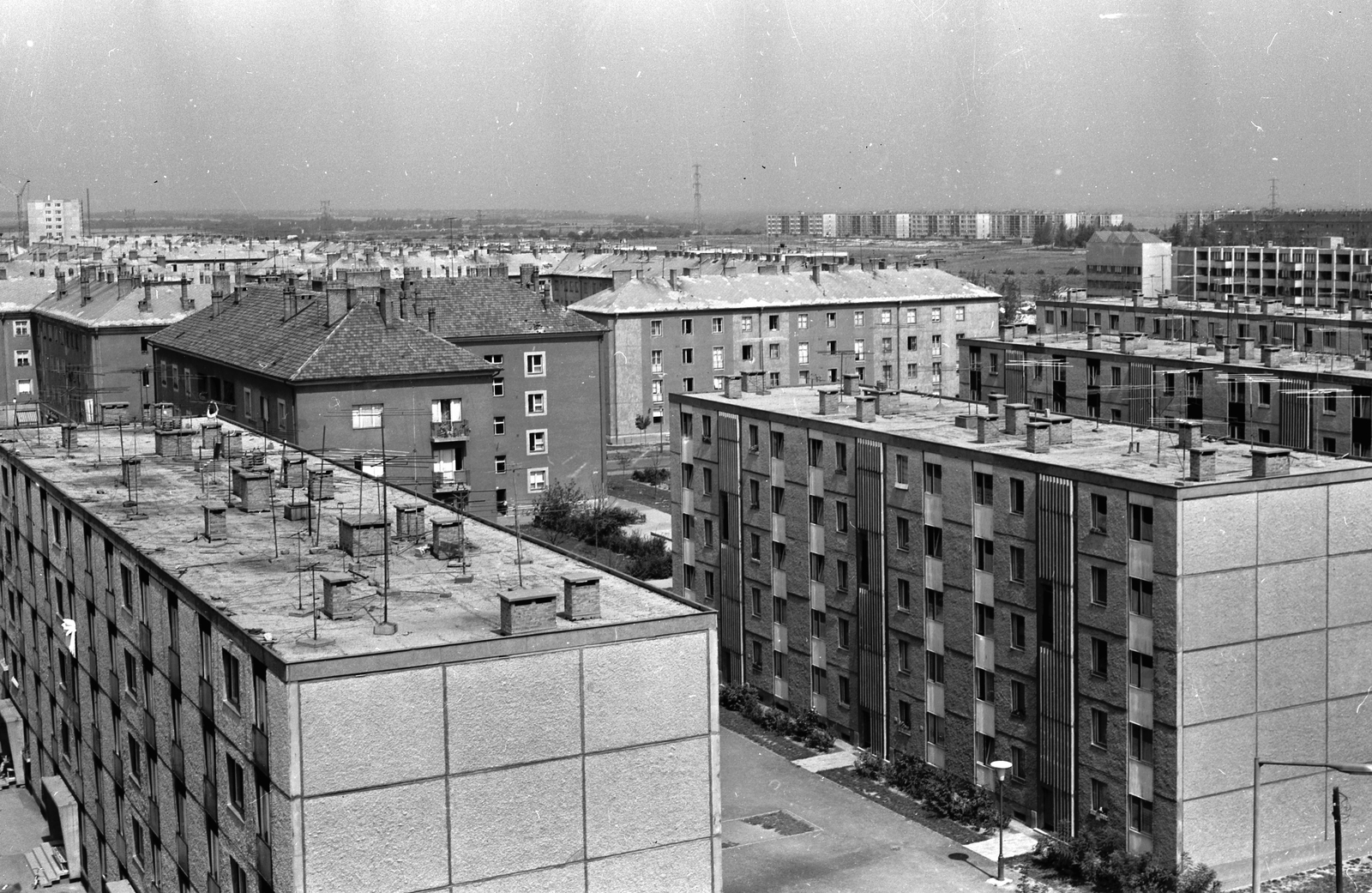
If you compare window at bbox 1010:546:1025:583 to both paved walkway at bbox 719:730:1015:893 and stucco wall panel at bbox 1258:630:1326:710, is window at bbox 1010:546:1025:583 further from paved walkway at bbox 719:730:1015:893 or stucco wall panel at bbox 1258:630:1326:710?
paved walkway at bbox 719:730:1015:893

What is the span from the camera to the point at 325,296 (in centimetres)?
5819

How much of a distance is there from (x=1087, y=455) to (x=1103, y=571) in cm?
382

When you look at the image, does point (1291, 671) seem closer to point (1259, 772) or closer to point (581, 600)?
point (1259, 772)

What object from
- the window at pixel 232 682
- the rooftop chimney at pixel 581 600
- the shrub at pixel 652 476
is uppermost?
the rooftop chimney at pixel 581 600

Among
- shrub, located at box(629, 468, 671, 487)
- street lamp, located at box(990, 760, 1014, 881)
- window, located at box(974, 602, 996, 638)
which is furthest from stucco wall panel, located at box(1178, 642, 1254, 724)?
shrub, located at box(629, 468, 671, 487)

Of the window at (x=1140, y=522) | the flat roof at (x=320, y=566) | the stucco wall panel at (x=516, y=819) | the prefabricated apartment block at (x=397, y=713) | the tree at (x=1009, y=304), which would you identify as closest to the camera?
the prefabricated apartment block at (x=397, y=713)

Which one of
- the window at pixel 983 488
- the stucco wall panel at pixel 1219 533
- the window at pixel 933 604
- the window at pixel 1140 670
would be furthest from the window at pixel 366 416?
the stucco wall panel at pixel 1219 533

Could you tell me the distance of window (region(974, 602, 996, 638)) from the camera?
3781cm

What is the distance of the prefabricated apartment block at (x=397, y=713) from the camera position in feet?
73.2

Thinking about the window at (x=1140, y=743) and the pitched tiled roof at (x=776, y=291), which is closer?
the window at (x=1140, y=743)

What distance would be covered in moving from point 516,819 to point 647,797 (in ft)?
6.13

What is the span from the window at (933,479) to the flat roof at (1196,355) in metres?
16.8

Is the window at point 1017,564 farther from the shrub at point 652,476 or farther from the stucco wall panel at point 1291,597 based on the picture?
the shrub at point 652,476

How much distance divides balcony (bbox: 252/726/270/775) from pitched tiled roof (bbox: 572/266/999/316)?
67.5 meters
